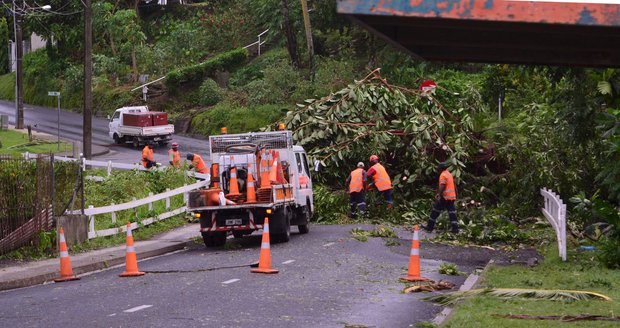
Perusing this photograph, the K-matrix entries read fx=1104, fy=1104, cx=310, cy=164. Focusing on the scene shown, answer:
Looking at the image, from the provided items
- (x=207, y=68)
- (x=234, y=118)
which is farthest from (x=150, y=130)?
(x=207, y=68)

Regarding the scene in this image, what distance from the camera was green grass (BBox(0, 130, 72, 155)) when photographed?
4500 centimetres

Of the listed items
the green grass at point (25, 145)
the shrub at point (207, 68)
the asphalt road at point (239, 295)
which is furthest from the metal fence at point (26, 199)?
the shrub at point (207, 68)

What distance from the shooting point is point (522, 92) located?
1388 inches

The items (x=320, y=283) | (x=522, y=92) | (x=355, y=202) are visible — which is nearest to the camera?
(x=320, y=283)

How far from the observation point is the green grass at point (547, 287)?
39.5ft

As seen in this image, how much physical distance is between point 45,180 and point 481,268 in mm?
8617

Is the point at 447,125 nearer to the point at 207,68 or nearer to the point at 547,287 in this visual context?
the point at 547,287

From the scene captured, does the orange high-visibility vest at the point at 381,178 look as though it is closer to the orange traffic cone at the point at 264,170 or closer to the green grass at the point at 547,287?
the orange traffic cone at the point at 264,170

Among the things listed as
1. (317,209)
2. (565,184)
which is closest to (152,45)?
(317,209)

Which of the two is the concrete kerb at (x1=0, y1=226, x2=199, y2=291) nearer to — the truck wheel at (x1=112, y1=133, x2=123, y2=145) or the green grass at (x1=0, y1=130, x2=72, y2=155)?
the green grass at (x1=0, y1=130, x2=72, y2=155)

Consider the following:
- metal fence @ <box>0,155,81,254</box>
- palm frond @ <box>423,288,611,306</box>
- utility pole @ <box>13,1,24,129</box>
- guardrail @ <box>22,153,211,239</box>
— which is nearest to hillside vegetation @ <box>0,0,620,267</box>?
guardrail @ <box>22,153,211,239</box>

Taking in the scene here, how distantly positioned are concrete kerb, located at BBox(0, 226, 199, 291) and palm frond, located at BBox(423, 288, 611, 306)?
6953 mm

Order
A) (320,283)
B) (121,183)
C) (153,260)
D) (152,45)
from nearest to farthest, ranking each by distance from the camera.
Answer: (320,283)
(153,260)
(121,183)
(152,45)

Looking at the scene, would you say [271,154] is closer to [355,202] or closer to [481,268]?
[355,202]
